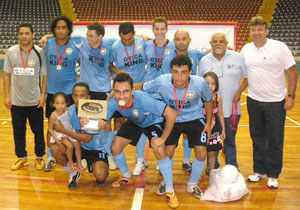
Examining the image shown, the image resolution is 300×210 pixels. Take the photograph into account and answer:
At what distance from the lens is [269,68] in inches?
131

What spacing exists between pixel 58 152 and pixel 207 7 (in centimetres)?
1728

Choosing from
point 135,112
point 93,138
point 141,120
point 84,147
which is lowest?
point 84,147

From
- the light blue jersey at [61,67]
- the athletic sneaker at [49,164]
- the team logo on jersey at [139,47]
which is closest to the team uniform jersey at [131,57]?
the team logo on jersey at [139,47]

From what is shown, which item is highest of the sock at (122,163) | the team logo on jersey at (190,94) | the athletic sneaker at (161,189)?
the team logo on jersey at (190,94)

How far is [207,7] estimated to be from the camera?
18.9m

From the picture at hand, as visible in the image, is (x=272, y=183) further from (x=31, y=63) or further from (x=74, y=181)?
(x=31, y=63)

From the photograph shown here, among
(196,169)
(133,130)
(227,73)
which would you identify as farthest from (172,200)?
(227,73)

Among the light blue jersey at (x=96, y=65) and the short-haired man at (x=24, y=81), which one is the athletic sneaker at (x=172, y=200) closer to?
the light blue jersey at (x=96, y=65)

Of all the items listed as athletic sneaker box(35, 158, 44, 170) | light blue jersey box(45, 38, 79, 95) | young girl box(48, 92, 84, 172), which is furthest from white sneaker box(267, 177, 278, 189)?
athletic sneaker box(35, 158, 44, 170)

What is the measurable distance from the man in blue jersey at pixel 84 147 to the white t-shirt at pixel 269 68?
6.24ft

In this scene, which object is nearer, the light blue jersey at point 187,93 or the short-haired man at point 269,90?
the light blue jersey at point 187,93

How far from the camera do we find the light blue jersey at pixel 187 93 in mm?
3172

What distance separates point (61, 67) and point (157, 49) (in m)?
1.28

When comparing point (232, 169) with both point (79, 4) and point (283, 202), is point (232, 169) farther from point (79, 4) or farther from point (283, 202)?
point (79, 4)
